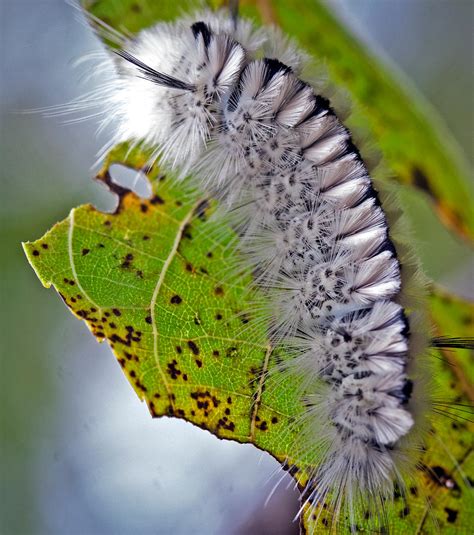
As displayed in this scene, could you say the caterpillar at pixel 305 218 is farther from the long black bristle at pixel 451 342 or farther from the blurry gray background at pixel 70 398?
the blurry gray background at pixel 70 398

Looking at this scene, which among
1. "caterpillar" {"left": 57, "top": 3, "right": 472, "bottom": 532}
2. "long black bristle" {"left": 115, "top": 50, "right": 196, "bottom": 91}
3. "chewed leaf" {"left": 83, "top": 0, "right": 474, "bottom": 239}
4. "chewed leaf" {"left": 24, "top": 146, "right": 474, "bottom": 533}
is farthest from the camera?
"chewed leaf" {"left": 83, "top": 0, "right": 474, "bottom": 239}

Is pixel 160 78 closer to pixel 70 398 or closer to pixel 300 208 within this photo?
pixel 300 208

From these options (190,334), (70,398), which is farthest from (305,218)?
(70,398)

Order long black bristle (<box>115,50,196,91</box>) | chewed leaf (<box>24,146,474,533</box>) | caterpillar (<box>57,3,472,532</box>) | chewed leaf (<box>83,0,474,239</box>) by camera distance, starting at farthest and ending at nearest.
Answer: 1. chewed leaf (<box>83,0,474,239</box>)
2. long black bristle (<box>115,50,196,91</box>)
3. chewed leaf (<box>24,146,474,533</box>)
4. caterpillar (<box>57,3,472,532</box>)

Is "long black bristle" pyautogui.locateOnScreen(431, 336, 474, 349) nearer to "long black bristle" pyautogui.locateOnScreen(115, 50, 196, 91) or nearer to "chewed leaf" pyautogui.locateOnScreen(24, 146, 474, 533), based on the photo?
"chewed leaf" pyautogui.locateOnScreen(24, 146, 474, 533)

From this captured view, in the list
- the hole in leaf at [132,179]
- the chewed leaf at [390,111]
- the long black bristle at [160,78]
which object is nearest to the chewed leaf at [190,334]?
the hole in leaf at [132,179]

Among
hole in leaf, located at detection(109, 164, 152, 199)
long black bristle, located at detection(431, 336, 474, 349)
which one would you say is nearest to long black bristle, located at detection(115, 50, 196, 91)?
hole in leaf, located at detection(109, 164, 152, 199)

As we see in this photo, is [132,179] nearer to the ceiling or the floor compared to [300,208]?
nearer to the ceiling
